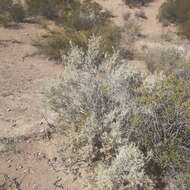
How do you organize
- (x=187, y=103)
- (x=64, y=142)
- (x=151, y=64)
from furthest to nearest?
(x=151, y=64) < (x=64, y=142) < (x=187, y=103)

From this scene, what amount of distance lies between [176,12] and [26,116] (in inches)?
478

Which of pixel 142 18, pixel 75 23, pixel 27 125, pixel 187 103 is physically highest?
pixel 187 103

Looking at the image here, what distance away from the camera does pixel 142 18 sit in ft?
62.0

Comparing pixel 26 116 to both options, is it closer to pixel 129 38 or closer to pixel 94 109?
pixel 94 109

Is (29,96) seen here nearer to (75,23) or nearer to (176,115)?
(176,115)

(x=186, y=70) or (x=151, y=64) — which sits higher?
(x=186, y=70)

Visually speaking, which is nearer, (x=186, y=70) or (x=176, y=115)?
(x=176, y=115)

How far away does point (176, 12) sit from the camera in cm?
1831

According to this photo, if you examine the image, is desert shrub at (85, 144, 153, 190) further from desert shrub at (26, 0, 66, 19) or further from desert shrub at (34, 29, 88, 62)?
desert shrub at (26, 0, 66, 19)

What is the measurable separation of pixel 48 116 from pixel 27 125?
432 millimetres

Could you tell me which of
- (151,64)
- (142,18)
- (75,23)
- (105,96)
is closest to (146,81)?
(105,96)

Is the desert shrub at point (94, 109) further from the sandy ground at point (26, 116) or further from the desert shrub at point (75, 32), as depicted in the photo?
the desert shrub at point (75, 32)

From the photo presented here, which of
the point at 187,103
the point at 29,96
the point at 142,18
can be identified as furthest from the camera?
the point at 142,18

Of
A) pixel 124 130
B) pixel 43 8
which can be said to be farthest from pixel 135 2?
pixel 124 130
